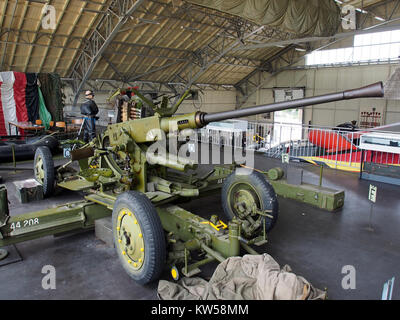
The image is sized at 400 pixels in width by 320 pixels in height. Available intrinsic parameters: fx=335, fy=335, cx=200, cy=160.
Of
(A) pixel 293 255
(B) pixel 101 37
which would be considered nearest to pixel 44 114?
(B) pixel 101 37

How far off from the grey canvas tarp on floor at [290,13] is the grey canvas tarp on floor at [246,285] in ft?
22.2

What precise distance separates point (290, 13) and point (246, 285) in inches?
374

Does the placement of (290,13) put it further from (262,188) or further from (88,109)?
(262,188)

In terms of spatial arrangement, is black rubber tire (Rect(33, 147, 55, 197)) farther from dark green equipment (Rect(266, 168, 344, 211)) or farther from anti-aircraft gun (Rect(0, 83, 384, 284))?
dark green equipment (Rect(266, 168, 344, 211))

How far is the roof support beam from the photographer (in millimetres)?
14727

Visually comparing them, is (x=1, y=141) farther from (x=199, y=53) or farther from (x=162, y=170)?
(x=199, y=53)

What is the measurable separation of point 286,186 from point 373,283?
321 centimetres

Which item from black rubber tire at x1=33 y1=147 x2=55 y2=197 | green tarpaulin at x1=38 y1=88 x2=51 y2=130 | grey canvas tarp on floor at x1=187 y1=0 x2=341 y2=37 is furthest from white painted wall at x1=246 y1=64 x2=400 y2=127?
black rubber tire at x1=33 y1=147 x2=55 y2=197

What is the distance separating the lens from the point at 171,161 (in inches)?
189

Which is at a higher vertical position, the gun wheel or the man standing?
the man standing

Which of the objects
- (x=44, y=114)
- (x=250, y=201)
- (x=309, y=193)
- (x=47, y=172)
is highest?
(x=44, y=114)

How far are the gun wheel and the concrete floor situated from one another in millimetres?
396

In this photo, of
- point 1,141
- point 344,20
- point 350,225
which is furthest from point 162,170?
point 344,20

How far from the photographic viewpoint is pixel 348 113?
25.6 meters
